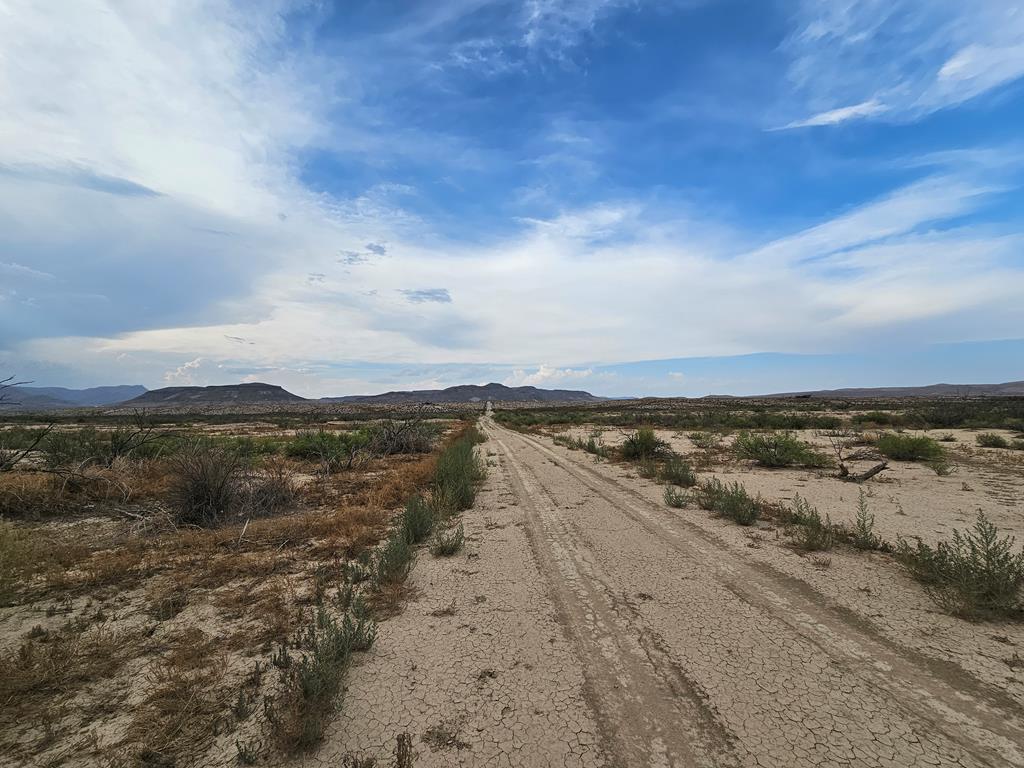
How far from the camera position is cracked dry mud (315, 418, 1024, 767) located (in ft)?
9.16

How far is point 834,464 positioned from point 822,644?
1252 centimetres

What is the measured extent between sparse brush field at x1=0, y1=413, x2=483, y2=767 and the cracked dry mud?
476mm

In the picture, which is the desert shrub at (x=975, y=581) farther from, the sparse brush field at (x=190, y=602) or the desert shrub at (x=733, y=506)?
the sparse brush field at (x=190, y=602)

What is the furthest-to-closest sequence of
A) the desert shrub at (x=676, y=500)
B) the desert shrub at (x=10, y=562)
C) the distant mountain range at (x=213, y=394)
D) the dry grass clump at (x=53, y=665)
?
the distant mountain range at (x=213, y=394) < the desert shrub at (x=676, y=500) < the desert shrub at (x=10, y=562) < the dry grass clump at (x=53, y=665)

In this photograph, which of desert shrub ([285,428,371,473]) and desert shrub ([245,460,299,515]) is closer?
desert shrub ([245,460,299,515])

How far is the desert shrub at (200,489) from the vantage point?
8500mm

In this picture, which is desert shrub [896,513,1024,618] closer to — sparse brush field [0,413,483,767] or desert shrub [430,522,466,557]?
sparse brush field [0,413,483,767]

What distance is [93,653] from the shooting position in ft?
13.0

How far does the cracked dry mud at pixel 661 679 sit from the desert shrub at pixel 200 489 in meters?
5.30

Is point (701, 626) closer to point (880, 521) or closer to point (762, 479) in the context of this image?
point (880, 521)

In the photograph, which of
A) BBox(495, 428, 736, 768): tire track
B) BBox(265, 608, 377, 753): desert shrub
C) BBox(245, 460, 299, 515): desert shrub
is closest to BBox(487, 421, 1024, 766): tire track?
BBox(495, 428, 736, 768): tire track

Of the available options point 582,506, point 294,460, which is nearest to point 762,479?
point 582,506

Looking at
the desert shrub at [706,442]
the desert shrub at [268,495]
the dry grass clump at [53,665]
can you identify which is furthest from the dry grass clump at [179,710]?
the desert shrub at [706,442]

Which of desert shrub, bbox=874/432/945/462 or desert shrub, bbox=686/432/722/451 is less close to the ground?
desert shrub, bbox=874/432/945/462
